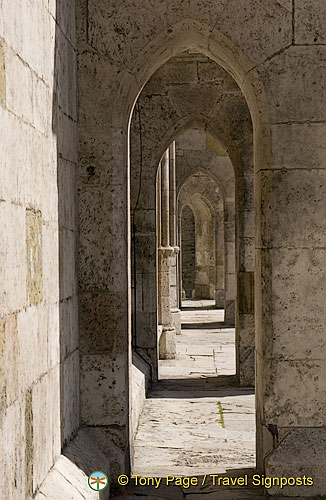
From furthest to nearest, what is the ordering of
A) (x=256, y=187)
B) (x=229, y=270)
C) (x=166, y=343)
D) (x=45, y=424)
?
(x=229, y=270) → (x=166, y=343) → (x=256, y=187) → (x=45, y=424)

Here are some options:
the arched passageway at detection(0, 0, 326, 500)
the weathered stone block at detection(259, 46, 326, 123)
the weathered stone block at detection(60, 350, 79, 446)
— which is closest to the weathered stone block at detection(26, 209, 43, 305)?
the arched passageway at detection(0, 0, 326, 500)

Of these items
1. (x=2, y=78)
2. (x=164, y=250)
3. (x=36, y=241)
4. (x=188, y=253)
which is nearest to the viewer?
(x=2, y=78)

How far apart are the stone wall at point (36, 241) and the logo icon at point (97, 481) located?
0.26 m

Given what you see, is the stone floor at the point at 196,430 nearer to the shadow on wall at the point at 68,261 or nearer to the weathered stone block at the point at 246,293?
the shadow on wall at the point at 68,261

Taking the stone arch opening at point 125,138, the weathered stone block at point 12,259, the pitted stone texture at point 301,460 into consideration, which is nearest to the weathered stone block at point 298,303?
the pitted stone texture at point 301,460

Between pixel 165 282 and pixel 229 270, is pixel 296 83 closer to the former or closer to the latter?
pixel 165 282

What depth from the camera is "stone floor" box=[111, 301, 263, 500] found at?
4.62 meters

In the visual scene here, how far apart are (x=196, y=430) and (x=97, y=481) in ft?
7.70

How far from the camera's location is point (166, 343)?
402 inches

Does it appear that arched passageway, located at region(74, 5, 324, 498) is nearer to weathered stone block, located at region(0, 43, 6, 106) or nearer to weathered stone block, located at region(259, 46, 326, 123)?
weathered stone block, located at region(259, 46, 326, 123)

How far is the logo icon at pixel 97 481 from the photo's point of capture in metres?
3.94

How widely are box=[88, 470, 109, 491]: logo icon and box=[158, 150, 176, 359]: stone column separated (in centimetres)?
599

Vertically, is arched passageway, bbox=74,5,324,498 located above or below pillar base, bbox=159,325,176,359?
above

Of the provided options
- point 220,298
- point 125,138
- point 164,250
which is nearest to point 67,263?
point 125,138
